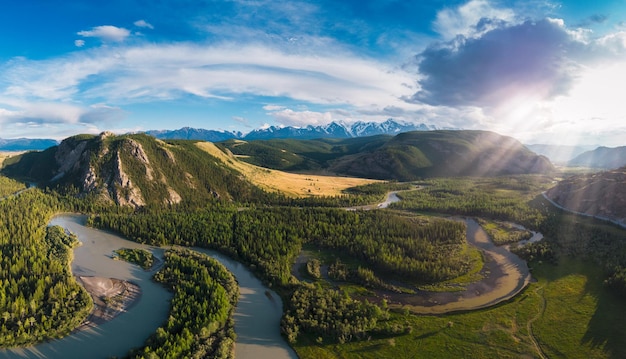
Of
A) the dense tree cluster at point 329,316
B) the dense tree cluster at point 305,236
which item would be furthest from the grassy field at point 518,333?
the dense tree cluster at point 305,236

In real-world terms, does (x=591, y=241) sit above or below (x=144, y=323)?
above

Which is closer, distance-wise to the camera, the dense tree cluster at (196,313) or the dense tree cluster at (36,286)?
the dense tree cluster at (196,313)

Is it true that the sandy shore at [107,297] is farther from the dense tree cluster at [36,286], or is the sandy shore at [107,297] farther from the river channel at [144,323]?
the dense tree cluster at [36,286]

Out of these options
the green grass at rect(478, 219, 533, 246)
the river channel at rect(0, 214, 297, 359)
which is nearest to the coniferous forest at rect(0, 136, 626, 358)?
the green grass at rect(478, 219, 533, 246)

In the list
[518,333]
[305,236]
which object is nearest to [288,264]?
[305,236]

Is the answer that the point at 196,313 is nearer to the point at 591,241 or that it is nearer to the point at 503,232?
the point at 503,232

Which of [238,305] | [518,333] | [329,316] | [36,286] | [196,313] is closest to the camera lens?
[518,333]

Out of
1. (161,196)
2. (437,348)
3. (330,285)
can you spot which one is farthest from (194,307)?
(161,196)
